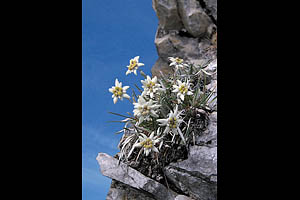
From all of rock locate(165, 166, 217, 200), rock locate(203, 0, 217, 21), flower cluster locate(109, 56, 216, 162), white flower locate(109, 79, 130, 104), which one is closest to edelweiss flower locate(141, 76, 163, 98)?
flower cluster locate(109, 56, 216, 162)

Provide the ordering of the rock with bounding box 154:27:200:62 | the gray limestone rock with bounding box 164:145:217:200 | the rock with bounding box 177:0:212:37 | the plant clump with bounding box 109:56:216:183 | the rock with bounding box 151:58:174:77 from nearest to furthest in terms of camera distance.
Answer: the gray limestone rock with bounding box 164:145:217:200, the plant clump with bounding box 109:56:216:183, the rock with bounding box 177:0:212:37, the rock with bounding box 154:27:200:62, the rock with bounding box 151:58:174:77

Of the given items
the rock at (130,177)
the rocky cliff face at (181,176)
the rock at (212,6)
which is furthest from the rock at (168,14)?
the rock at (130,177)

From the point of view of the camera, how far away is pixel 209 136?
230 cm

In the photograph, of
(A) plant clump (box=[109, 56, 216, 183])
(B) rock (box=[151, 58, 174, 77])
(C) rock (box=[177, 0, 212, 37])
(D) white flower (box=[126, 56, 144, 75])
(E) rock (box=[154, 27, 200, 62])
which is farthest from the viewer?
(B) rock (box=[151, 58, 174, 77])

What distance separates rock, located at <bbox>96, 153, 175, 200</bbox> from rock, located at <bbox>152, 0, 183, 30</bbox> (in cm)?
258

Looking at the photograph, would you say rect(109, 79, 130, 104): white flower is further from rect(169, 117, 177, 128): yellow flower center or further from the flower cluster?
rect(169, 117, 177, 128): yellow flower center

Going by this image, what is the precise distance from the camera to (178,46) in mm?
4359

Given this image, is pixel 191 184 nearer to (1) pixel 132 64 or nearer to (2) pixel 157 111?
(2) pixel 157 111

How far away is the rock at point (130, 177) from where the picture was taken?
2.25 metres

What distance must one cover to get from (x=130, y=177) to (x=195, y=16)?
268 centimetres

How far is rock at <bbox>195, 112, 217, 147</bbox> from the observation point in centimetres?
226
